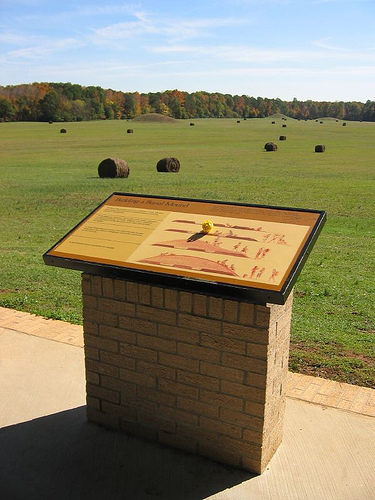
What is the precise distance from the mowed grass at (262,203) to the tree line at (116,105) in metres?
81.7

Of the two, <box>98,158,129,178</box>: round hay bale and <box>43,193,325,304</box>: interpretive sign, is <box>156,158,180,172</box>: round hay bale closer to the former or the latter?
<box>98,158,129,178</box>: round hay bale

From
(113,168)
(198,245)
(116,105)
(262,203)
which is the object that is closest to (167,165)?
(113,168)

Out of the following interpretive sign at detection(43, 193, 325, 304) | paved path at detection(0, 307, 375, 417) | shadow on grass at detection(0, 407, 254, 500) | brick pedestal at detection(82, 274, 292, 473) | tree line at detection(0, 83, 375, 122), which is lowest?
shadow on grass at detection(0, 407, 254, 500)

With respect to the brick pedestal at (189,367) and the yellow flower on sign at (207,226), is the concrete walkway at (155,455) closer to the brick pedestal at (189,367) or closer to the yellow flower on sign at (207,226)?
the brick pedestal at (189,367)

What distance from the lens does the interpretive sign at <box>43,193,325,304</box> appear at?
11.3ft

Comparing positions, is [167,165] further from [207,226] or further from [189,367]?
[189,367]

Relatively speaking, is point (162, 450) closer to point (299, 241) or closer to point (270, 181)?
point (299, 241)

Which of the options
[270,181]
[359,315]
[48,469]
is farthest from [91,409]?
[270,181]

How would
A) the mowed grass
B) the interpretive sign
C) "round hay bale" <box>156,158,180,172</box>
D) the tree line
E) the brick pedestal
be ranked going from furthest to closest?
the tree line, "round hay bale" <box>156,158,180,172</box>, the mowed grass, the brick pedestal, the interpretive sign

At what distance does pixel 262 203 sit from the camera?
18.0 m

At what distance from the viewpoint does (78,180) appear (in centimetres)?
2466

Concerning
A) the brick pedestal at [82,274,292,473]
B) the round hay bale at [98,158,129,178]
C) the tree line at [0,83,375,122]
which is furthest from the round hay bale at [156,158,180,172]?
the tree line at [0,83,375,122]

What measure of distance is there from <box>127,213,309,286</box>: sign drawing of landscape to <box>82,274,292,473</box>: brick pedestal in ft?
0.69

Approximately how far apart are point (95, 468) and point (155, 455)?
1.48 ft
